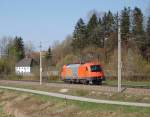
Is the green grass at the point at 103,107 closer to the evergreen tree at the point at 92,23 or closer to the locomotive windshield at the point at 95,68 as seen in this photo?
the locomotive windshield at the point at 95,68

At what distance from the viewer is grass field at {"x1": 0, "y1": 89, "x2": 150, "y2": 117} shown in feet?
71.5

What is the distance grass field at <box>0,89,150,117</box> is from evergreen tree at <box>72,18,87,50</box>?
249ft

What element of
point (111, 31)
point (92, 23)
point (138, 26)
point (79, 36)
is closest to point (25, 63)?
point (79, 36)

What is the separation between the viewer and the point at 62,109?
27578 mm

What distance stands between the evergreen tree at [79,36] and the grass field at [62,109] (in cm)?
7591

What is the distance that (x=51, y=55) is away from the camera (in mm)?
142000

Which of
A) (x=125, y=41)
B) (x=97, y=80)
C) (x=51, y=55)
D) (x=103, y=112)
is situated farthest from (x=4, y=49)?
(x=103, y=112)

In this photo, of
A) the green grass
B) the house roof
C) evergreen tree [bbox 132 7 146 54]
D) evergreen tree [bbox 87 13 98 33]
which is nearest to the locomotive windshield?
the green grass

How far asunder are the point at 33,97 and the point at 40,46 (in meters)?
15.9

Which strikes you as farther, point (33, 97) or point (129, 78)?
point (129, 78)

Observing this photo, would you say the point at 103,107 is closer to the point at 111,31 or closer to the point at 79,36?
the point at 111,31

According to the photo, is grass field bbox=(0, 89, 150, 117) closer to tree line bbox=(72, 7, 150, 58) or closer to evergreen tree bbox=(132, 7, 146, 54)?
tree line bbox=(72, 7, 150, 58)

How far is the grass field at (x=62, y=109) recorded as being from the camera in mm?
21781

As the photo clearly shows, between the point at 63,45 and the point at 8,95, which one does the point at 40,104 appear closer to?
the point at 8,95
